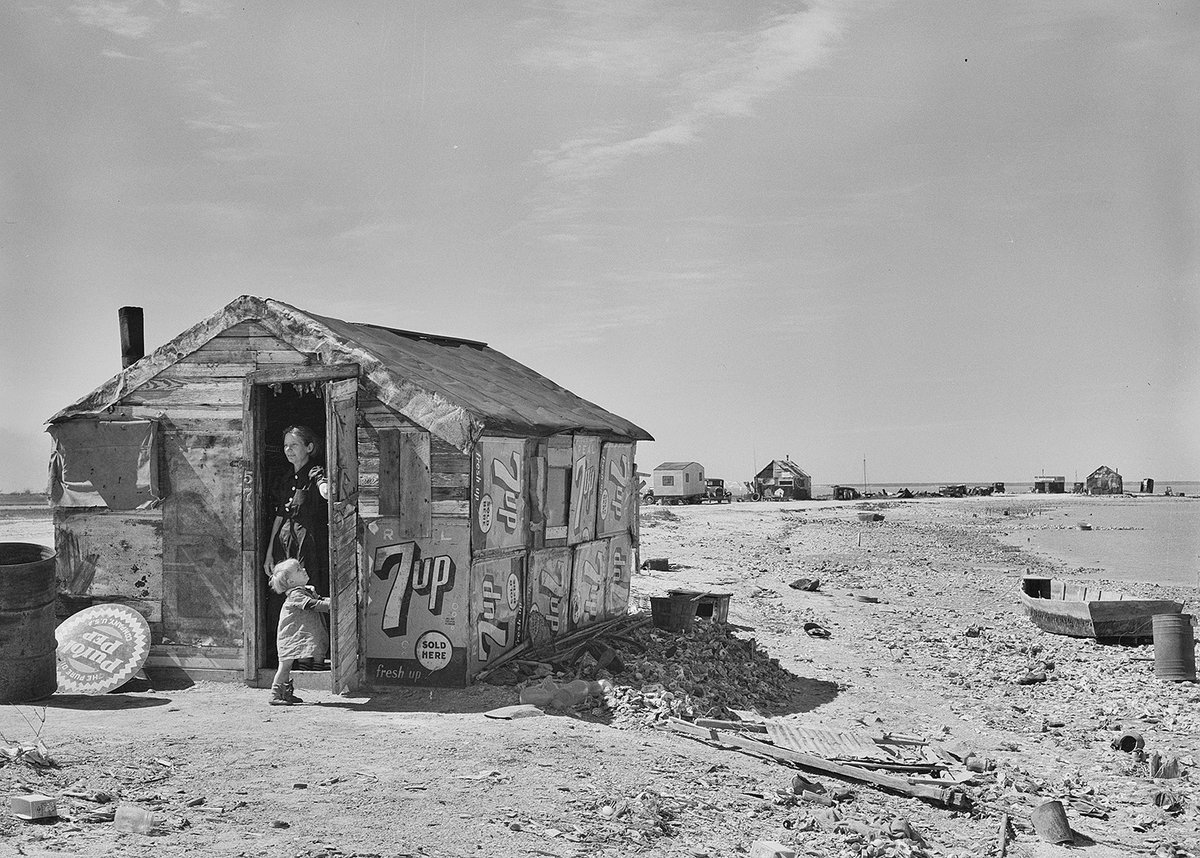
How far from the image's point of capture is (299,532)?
1169 centimetres

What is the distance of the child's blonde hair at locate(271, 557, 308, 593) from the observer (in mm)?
10461

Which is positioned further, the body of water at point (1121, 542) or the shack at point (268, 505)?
the body of water at point (1121, 542)

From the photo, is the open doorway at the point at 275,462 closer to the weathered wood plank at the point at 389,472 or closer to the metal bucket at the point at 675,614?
the weathered wood plank at the point at 389,472

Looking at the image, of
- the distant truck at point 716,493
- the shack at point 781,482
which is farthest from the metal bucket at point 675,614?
the shack at point 781,482

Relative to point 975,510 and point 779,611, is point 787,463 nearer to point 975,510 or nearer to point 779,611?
point 975,510

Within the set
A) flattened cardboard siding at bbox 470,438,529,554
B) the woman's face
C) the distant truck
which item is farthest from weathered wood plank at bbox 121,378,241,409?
the distant truck

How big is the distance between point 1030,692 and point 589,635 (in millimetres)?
6450

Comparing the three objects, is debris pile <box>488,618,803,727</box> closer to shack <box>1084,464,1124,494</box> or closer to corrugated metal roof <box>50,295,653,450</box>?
corrugated metal roof <box>50,295,653,450</box>

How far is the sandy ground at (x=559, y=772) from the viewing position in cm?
683

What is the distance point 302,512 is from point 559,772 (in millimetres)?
5399

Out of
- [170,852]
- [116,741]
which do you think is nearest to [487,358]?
[116,741]

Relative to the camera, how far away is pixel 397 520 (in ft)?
36.7

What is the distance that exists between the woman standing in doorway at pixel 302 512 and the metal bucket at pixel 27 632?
2232mm

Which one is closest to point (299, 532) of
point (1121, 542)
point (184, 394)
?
point (184, 394)
